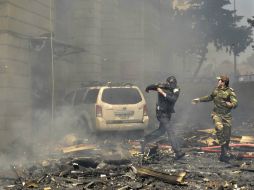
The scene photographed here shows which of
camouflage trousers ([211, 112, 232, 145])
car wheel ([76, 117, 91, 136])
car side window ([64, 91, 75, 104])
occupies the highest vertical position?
car side window ([64, 91, 75, 104])

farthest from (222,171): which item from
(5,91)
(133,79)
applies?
(133,79)

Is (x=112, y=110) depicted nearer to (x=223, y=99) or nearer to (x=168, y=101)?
(x=168, y=101)

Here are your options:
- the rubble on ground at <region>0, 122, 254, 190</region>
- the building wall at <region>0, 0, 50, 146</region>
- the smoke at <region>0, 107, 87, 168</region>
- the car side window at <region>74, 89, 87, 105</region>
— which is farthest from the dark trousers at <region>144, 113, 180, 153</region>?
the building wall at <region>0, 0, 50, 146</region>

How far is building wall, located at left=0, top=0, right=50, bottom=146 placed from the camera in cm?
1355

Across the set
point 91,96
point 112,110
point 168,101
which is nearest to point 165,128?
point 168,101

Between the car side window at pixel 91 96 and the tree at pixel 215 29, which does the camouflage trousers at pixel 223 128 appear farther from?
the tree at pixel 215 29

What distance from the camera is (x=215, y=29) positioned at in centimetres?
3503

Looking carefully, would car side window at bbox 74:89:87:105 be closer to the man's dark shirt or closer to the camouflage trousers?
the man's dark shirt

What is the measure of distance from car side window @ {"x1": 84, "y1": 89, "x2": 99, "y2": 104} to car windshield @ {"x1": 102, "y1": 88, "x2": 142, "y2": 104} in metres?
0.30

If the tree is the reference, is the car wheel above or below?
below

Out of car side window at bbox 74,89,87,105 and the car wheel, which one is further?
car side window at bbox 74,89,87,105

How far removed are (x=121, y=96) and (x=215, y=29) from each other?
956 inches

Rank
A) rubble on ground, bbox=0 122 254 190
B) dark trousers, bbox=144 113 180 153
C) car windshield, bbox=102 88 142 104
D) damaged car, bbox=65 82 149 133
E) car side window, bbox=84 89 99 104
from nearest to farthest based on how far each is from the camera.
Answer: rubble on ground, bbox=0 122 254 190 < dark trousers, bbox=144 113 180 153 < damaged car, bbox=65 82 149 133 < car windshield, bbox=102 88 142 104 < car side window, bbox=84 89 99 104

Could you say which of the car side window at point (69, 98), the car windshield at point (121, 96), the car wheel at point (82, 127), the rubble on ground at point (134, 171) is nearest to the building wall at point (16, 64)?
the car side window at point (69, 98)
